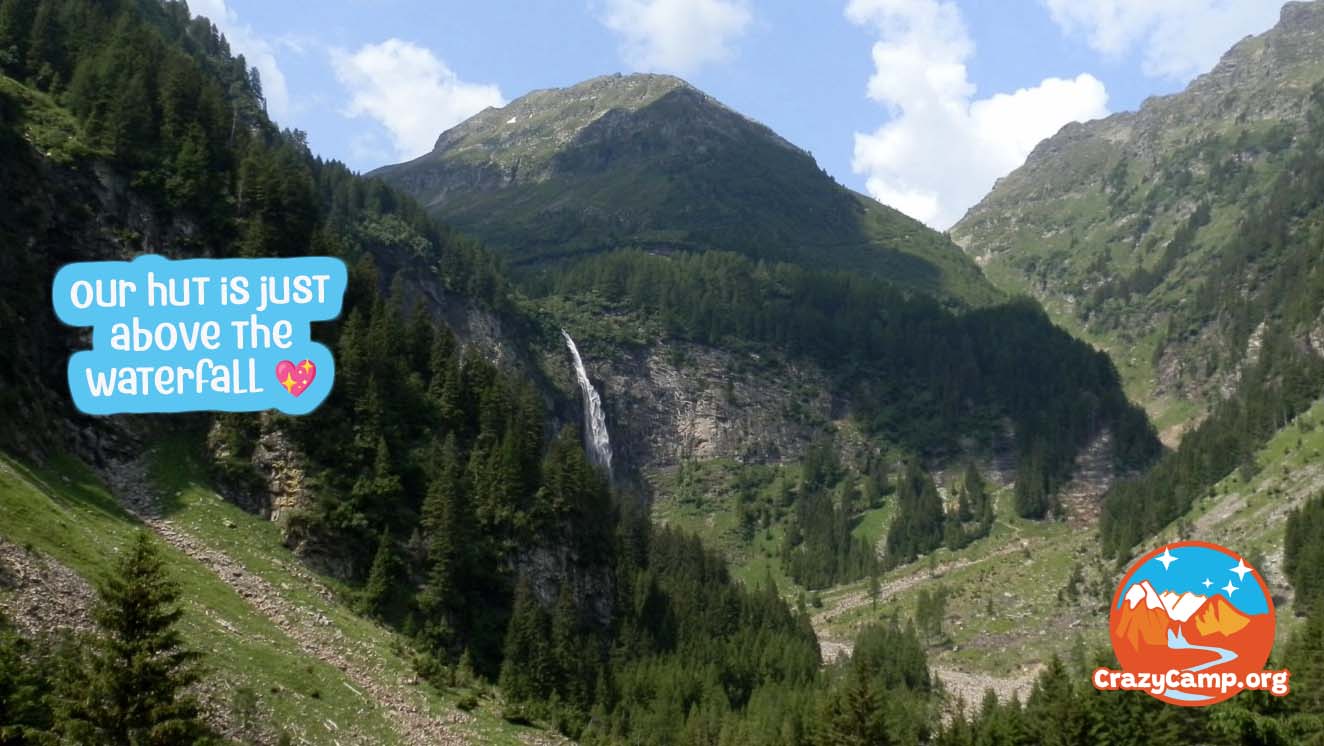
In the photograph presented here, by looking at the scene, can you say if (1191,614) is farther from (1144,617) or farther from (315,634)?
(315,634)

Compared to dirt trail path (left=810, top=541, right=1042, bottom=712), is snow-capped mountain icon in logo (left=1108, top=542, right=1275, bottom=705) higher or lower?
higher

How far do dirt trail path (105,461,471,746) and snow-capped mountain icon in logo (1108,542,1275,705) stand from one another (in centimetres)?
4110

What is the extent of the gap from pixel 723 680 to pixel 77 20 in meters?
105

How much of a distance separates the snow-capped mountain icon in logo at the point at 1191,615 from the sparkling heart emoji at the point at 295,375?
3709 cm

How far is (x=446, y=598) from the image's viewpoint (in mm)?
87125

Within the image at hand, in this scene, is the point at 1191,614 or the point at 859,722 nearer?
the point at 1191,614

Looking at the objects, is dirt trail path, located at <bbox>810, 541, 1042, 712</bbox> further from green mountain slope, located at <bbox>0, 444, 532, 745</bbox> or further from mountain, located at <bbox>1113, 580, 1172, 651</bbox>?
green mountain slope, located at <bbox>0, 444, 532, 745</bbox>

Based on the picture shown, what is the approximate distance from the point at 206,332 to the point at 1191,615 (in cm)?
4468

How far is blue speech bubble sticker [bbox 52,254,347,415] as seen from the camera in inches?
1667

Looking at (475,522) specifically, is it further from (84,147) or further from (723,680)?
(84,147)

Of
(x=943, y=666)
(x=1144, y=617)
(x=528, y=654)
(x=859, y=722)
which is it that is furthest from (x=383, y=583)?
(x=943, y=666)

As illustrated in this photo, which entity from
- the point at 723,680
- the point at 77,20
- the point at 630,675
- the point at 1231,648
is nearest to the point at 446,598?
the point at 630,675

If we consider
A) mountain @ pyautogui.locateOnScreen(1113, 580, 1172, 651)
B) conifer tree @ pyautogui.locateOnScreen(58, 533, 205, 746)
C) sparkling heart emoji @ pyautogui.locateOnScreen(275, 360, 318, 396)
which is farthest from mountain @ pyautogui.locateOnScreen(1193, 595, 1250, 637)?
conifer tree @ pyautogui.locateOnScreen(58, 533, 205, 746)

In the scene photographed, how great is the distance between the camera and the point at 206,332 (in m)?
42.7
